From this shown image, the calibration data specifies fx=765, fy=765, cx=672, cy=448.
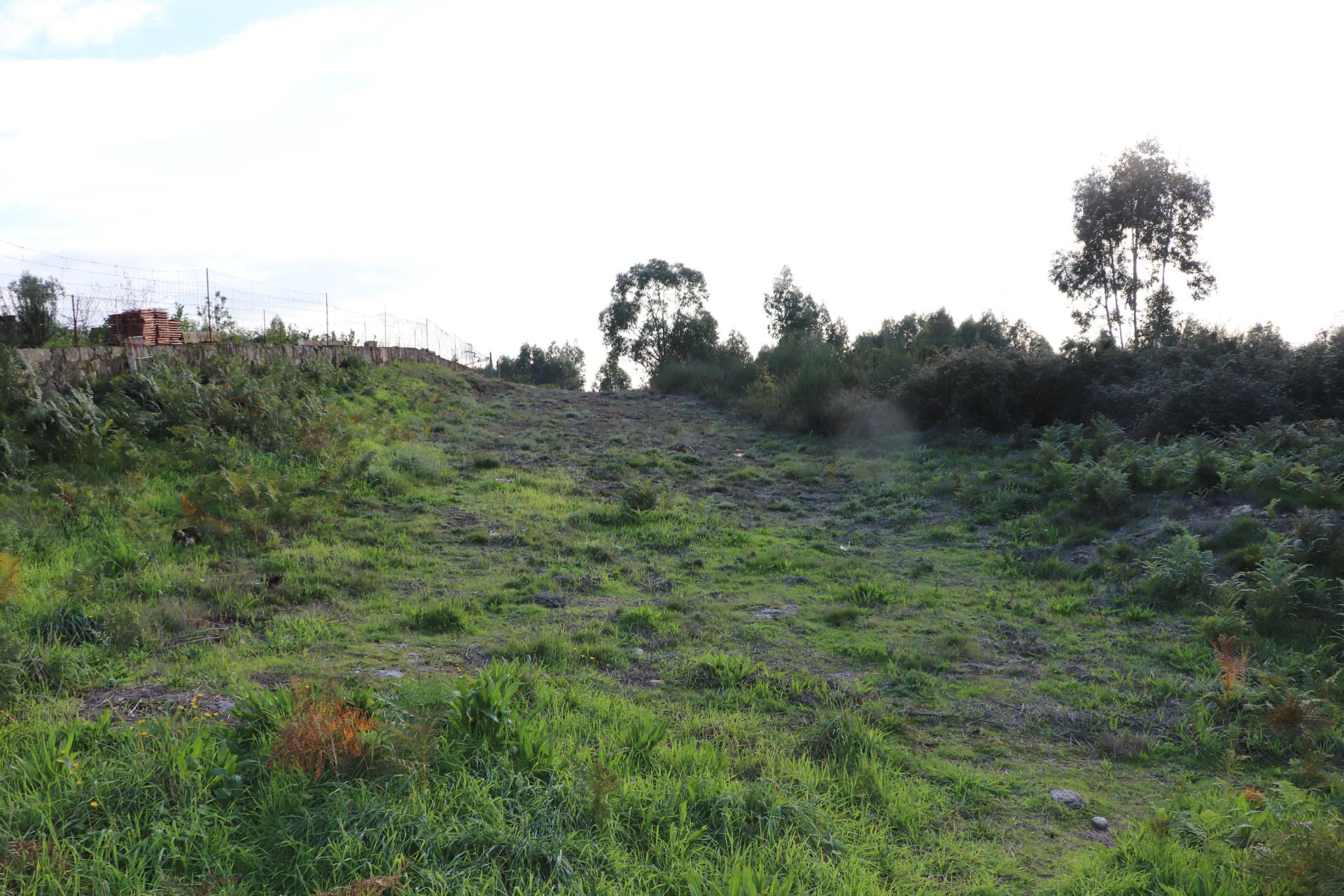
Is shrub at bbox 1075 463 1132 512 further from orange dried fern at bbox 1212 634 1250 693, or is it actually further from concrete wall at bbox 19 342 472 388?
concrete wall at bbox 19 342 472 388

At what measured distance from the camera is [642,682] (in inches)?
194

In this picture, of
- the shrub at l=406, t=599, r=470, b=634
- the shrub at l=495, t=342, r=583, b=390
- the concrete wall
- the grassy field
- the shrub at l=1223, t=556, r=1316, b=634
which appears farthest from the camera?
the shrub at l=495, t=342, r=583, b=390

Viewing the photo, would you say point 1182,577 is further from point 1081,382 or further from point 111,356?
point 111,356

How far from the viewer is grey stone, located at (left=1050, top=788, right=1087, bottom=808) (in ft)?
12.1

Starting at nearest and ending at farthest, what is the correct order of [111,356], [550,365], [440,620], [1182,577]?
[440,620] < [1182,577] < [111,356] < [550,365]

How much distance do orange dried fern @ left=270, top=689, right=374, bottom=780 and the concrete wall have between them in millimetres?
6882

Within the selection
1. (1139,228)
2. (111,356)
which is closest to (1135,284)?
(1139,228)

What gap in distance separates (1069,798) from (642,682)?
96.4 inches

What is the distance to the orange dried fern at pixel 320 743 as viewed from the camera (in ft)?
10.3

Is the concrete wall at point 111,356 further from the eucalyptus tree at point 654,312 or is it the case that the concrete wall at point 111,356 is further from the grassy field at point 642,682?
the eucalyptus tree at point 654,312

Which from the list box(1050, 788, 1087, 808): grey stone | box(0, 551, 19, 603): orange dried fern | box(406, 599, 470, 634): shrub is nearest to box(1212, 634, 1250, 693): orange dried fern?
box(1050, 788, 1087, 808): grey stone

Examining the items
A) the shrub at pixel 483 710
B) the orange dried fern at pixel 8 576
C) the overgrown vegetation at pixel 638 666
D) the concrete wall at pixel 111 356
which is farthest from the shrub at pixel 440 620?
the concrete wall at pixel 111 356

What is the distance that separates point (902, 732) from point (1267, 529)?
499 cm

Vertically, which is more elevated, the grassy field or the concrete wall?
the concrete wall
